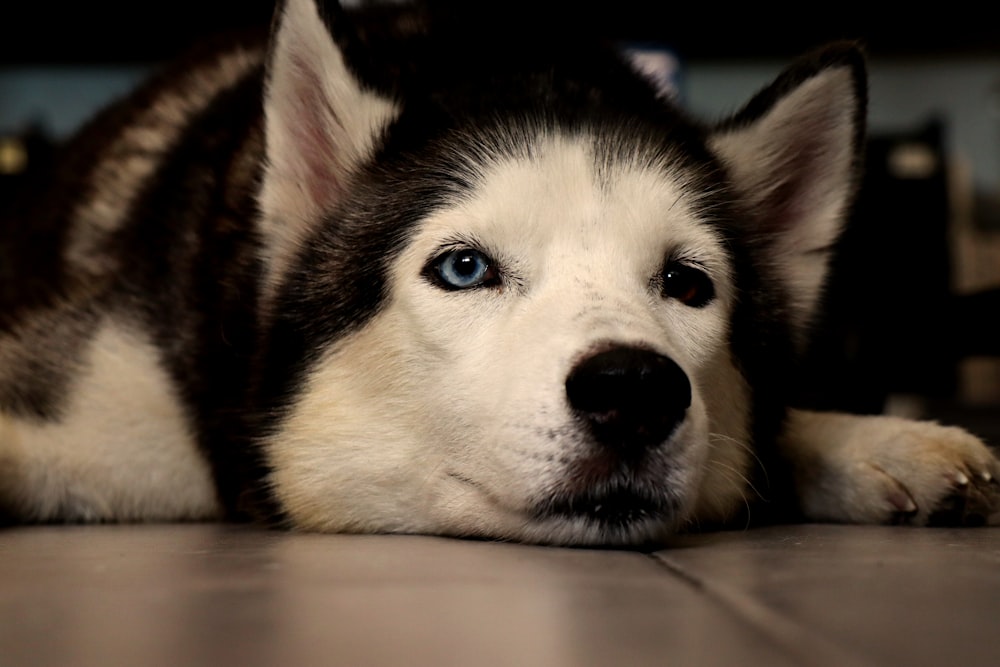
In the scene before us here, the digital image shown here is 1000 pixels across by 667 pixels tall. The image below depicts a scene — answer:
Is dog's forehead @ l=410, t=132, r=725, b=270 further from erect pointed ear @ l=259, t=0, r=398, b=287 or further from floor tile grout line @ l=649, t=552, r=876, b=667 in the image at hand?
floor tile grout line @ l=649, t=552, r=876, b=667

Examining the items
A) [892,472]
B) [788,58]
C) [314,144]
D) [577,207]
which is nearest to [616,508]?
[577,207]

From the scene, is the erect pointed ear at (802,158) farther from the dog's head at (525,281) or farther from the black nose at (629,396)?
the black nose at (629,396)

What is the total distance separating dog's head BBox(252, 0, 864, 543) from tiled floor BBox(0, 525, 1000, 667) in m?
0.14

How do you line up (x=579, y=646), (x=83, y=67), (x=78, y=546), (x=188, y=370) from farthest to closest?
1. (x=83, y=67)
2. (x=188, y=370)
3. (x=78, y=546)
4. (x=579, y=646)

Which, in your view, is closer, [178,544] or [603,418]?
[603,418]

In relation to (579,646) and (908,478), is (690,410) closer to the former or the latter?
(908,478)

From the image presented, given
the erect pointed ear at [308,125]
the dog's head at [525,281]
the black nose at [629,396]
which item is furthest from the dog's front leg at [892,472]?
the erect pointed ear at [308,125]

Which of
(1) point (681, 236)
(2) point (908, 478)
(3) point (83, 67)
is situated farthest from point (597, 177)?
(3) point (83, 67)

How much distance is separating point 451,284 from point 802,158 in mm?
833

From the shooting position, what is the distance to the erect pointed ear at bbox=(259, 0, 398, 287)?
186cm

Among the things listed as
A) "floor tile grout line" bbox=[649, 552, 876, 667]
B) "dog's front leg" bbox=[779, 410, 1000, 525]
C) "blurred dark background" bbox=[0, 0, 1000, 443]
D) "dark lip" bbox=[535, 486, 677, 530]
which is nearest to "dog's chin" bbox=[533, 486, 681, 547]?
"dark lip" bbox=[535, 486, 677, 530]

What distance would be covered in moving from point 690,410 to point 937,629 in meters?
0.58

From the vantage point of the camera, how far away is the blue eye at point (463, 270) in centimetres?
169

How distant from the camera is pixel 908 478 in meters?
1.79
